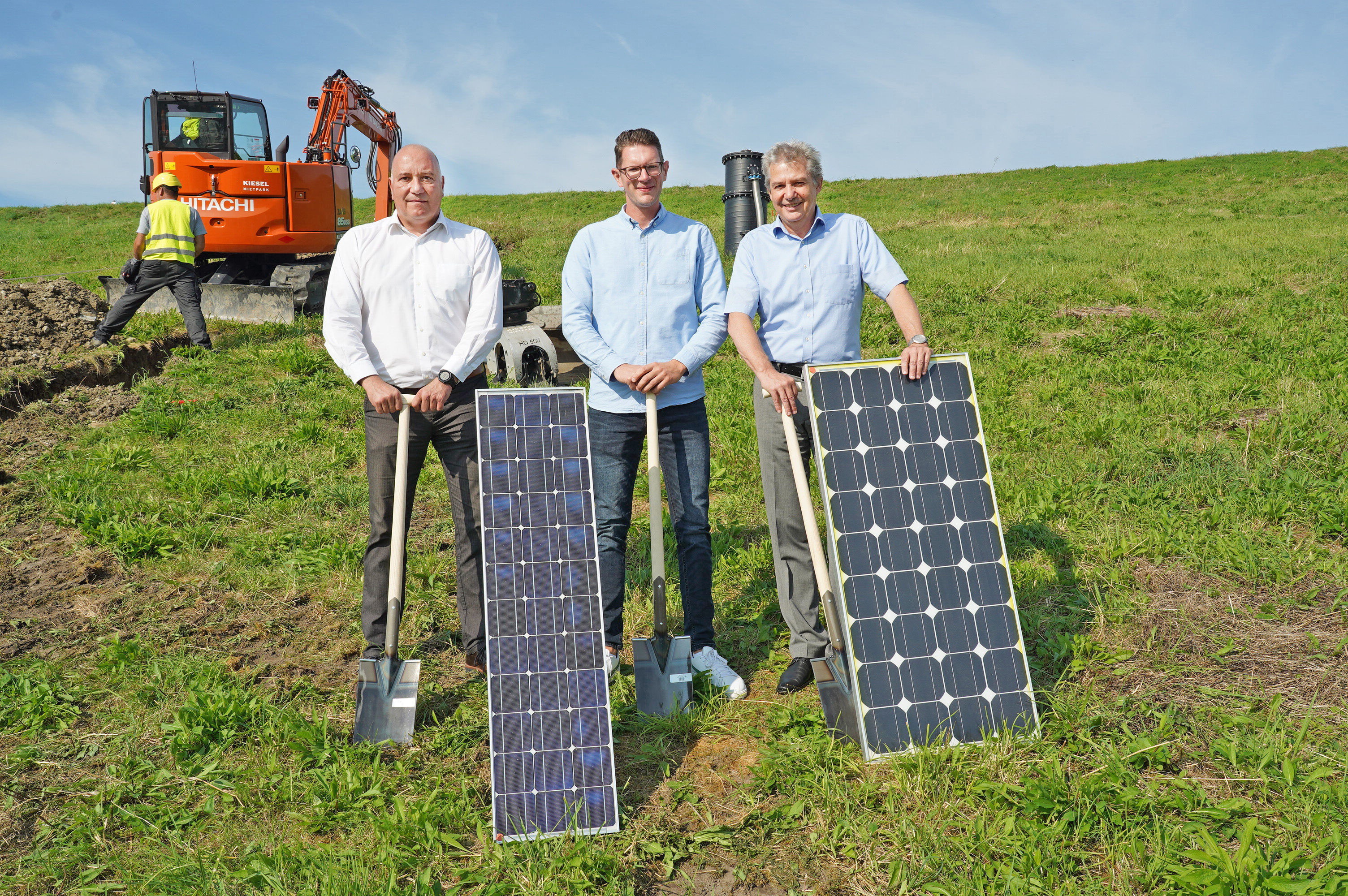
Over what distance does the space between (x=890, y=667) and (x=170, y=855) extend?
301 centimetres

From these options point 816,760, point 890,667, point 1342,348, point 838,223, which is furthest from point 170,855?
point 1342,348

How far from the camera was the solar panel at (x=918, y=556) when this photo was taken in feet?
12.7

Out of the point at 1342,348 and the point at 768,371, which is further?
the point at 1342,348

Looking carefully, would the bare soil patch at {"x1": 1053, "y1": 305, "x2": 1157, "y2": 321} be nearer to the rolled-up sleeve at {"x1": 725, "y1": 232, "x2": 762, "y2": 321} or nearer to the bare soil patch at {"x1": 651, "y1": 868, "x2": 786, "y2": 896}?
the rolled-up sleeve at {"x1": 725, "y1": 232, "x2": 762, "y2": 321}

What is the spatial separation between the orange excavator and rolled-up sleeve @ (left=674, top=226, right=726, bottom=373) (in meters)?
11.3

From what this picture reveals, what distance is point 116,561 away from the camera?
6.20 m

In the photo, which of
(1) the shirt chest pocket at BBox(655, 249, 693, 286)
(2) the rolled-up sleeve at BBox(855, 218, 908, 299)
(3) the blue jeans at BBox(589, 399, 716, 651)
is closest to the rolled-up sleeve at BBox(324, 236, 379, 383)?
(3) the blue jeans at BBox(589, 399, 716, 651)

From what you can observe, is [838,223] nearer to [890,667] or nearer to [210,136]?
[890,667]

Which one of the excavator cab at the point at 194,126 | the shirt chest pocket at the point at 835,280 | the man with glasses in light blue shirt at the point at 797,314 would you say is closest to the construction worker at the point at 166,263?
the excavator cab at the point at 194,126

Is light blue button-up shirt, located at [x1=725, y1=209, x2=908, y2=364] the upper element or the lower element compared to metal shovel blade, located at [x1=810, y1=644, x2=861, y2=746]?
upper

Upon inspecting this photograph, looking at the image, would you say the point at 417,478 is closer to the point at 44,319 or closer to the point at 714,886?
the point at 714,886

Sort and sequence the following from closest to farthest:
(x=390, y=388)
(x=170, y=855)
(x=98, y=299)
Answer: (x=170, y=855)
(x=390, y=388)
(x=98, y=299)

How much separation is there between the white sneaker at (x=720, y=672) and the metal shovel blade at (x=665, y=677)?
7.8 inches

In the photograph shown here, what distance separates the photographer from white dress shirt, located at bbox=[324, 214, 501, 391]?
4281 millimetres
